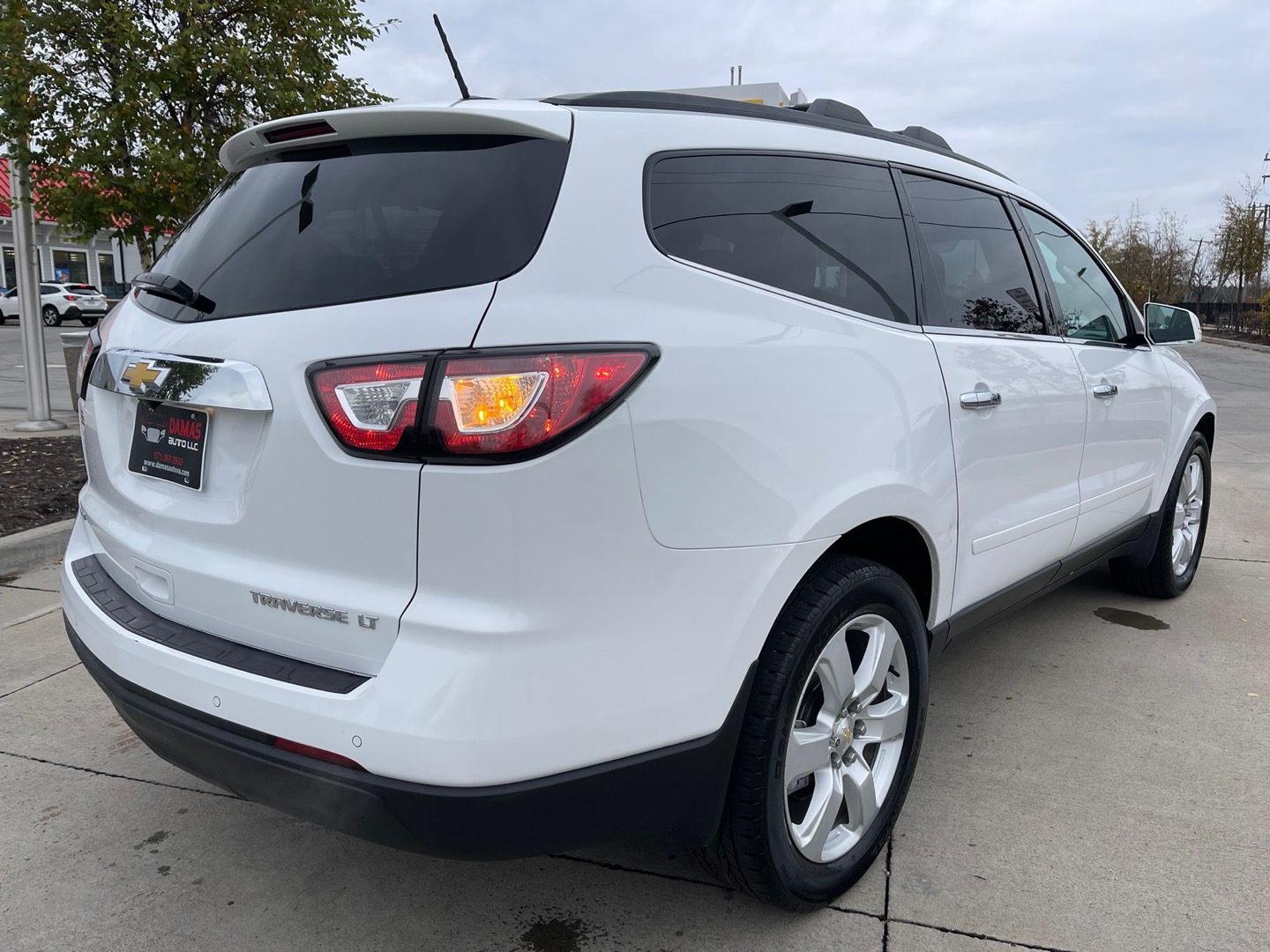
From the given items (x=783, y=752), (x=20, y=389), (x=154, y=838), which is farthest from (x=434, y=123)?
(x=20, y=389)

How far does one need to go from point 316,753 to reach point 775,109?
1822 millimetres

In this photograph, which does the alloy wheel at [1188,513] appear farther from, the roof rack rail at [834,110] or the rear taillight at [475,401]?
the rear taillight at [475,401]

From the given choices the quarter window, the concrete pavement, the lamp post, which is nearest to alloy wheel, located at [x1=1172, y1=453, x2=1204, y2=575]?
the quarter window

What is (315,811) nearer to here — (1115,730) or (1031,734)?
(1031,734)

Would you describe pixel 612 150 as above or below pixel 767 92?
below

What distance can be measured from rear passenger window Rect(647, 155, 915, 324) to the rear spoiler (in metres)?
0.25

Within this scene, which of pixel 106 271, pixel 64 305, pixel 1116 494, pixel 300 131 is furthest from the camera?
pixel 106 271

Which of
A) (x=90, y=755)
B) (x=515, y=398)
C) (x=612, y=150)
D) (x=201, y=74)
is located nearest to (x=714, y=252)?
(x=612, y=150)

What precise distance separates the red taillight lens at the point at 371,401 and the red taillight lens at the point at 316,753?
0.53 metres

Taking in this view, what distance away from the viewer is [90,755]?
309 centimetres

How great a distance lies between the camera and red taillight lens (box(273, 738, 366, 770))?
1719 millimetres

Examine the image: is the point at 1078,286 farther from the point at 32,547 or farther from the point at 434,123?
the point at 32,547

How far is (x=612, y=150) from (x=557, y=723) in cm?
109

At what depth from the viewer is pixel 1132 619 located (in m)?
4.43
